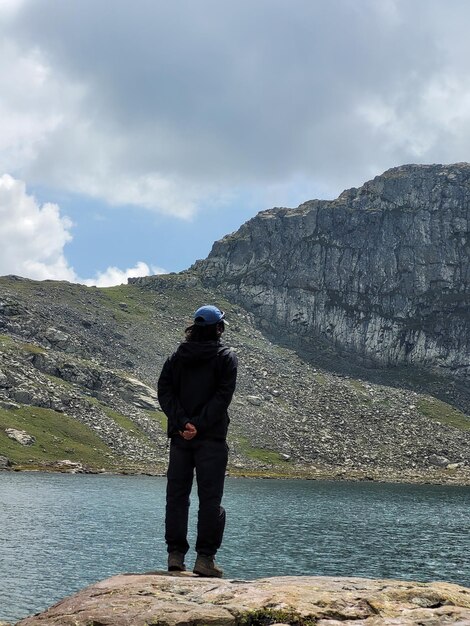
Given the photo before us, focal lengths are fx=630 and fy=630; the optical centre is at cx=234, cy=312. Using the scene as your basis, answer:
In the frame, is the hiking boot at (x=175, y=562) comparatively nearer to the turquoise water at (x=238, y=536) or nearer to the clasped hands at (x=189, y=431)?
the clasped hands at (x=189, y=431)

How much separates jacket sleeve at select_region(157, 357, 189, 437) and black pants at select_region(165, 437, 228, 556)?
307 mm

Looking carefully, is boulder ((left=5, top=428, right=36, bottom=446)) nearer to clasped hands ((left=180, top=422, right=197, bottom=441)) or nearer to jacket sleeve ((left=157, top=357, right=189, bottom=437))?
jacket sleeve ((left=157, top=357, right=189, bottom=437))

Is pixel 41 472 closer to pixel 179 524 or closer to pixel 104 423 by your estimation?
pixel 104 423

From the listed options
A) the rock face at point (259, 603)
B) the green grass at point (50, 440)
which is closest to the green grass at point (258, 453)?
the green grass at point (50, 440)

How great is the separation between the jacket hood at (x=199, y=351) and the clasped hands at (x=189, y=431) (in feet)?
4.31

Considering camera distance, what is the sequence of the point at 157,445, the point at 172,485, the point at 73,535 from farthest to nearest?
the point at 157,445
the point at 73,535
the point at 172,485

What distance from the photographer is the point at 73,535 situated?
53812 mm

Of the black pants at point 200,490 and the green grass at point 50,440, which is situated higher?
the black pants at point 200,490

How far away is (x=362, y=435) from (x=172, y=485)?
185371mm

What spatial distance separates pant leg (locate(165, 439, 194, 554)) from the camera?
40.1ft

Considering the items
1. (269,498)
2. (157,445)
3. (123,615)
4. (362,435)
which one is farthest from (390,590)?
(362,435)

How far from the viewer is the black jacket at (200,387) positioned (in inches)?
479

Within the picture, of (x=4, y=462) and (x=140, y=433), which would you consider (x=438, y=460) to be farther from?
(x=4, y=462)

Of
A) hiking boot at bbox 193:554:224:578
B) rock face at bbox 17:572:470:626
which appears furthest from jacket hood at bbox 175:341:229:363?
rock face at bbox 17:572:470:626
